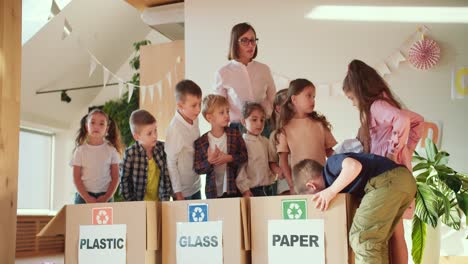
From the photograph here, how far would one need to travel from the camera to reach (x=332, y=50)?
4.54 m

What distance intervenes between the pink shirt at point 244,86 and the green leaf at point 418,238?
1317 millimetres

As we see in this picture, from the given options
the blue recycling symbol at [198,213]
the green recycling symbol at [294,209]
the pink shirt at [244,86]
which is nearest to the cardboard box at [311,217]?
the green recycling symbol at [294,209]

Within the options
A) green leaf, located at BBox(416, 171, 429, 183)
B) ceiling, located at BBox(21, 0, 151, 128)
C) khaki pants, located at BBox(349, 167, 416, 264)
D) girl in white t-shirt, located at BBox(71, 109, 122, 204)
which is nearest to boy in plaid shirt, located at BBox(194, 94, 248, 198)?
girl in white t-shirt, located at BBox(71, 109, 122, 204)

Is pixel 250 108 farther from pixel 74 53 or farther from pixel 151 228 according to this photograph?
pixel 74 53

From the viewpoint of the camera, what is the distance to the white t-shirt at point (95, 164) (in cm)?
326

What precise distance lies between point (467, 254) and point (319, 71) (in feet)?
5.38

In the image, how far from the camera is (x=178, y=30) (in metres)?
6.27

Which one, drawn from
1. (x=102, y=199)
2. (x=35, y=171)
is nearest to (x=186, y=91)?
(x=102, y=199)

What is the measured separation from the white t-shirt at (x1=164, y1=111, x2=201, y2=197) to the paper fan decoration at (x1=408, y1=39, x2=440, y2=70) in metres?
1.95

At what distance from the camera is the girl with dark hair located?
3201 millimetres

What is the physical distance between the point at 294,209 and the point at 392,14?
2.59 metres

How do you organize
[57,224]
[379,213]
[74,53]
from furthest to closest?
[74,53] < [57,224] < [379,213]

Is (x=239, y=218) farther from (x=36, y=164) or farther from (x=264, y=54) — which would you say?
(x=36, y=164)

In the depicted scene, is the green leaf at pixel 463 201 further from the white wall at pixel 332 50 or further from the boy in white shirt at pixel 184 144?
the boy in white shirt at pixel 184 144
